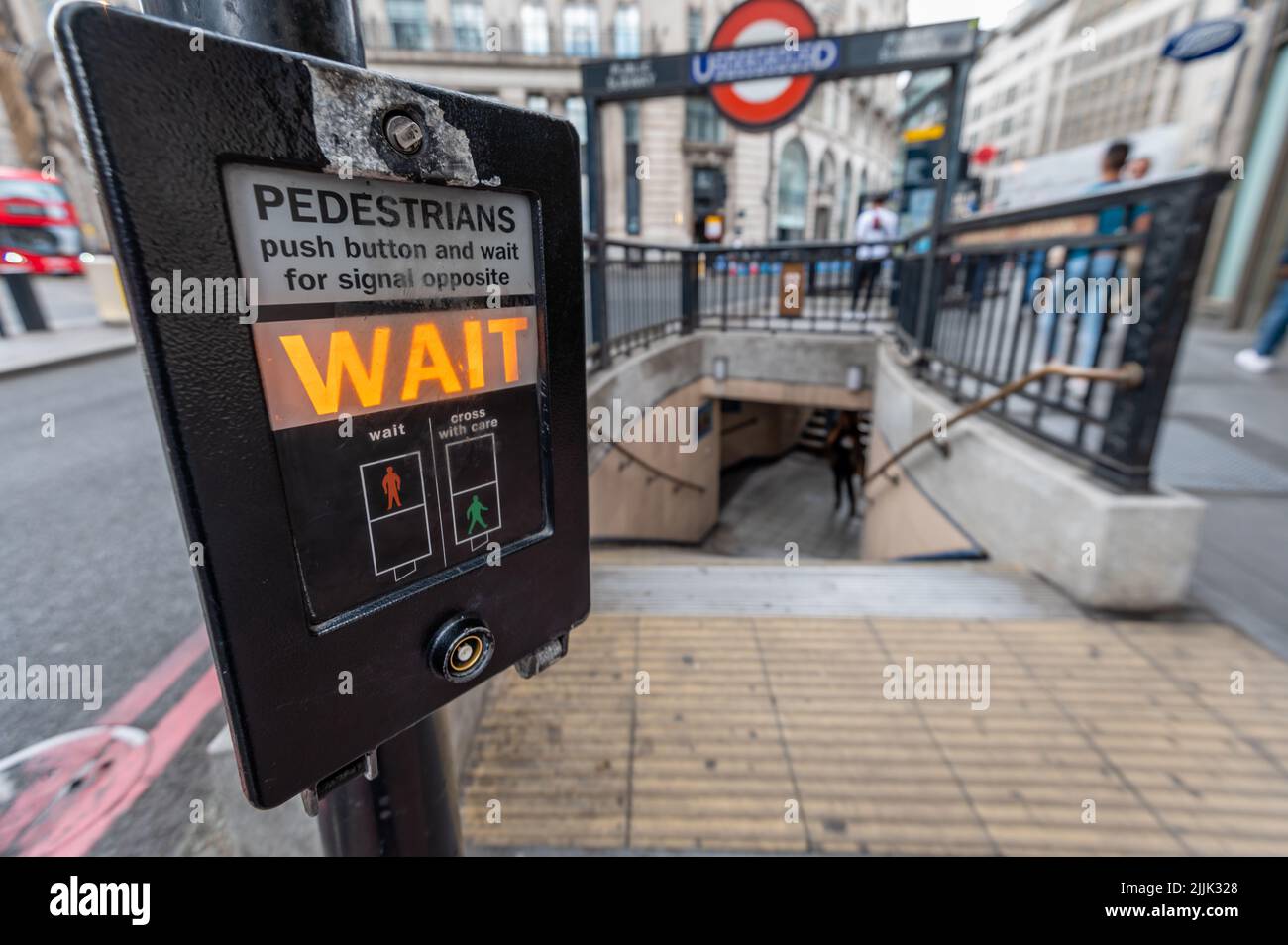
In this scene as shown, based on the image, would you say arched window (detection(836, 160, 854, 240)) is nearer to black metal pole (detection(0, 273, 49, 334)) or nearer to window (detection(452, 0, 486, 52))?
window (detection(452, 0, 486, 52))

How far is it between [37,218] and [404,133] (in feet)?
56.3

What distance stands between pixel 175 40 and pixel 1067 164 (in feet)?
72.1

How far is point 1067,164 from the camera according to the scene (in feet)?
55.0

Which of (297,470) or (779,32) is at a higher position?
(779,32)

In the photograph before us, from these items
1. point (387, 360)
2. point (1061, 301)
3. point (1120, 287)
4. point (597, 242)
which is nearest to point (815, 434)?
point (597, 242)

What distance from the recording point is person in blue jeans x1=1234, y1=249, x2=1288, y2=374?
5625mm

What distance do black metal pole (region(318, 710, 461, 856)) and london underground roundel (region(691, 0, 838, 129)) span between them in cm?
600

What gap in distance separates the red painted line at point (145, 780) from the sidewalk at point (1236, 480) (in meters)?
4.30

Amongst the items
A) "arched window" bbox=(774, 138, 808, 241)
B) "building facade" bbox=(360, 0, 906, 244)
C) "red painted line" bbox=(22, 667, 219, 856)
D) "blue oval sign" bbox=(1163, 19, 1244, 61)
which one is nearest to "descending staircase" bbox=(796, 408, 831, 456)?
"blue oval sign" bbox=(1163, 19, 1244, 61)

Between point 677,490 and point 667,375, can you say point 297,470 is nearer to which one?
point 667,375

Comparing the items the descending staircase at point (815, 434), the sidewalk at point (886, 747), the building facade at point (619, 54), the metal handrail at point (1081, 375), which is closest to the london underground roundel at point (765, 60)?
the metal handrail at point (1081, 375)

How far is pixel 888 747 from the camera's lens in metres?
2.20

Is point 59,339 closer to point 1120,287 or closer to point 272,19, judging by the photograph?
point 272,19
